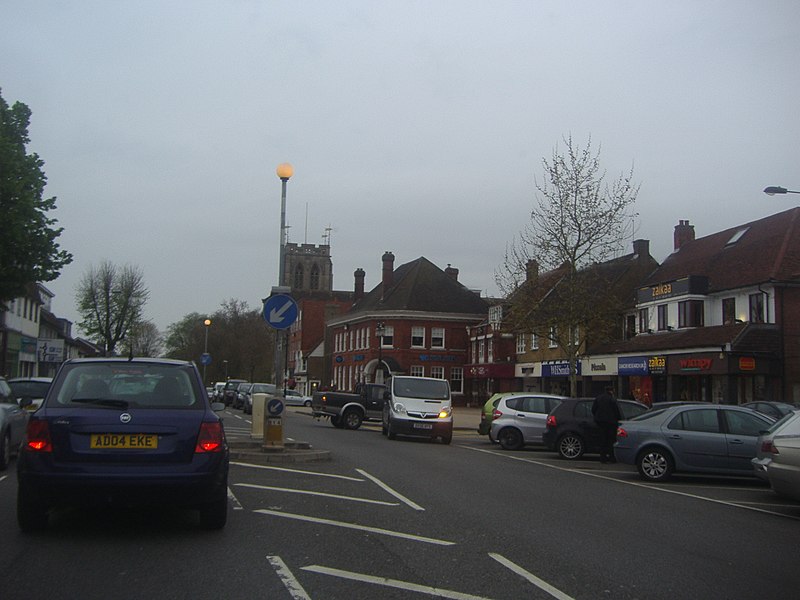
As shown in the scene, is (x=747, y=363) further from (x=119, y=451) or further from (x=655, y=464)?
(x=119, y=451)

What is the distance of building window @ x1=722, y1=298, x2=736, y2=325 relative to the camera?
36969 millimetres

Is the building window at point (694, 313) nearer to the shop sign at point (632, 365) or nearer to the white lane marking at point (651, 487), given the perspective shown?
the shop sign at point (632, 365)

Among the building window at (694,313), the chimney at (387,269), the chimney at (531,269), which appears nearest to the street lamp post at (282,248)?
the chimney at (531,269)

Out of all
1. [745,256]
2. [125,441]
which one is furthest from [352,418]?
[125,441]

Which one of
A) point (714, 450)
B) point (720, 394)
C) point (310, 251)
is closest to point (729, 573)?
point (714, 450)

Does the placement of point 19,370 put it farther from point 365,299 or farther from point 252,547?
point 252,547

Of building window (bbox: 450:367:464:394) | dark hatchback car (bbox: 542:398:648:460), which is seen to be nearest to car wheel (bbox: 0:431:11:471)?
dark hatchback car (bbox: 542:398:648:460)

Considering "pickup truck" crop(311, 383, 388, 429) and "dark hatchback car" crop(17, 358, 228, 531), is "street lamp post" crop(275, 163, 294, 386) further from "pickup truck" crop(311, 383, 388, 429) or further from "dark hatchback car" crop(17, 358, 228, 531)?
"pickup truck" crop(311, 383, 388, 429)

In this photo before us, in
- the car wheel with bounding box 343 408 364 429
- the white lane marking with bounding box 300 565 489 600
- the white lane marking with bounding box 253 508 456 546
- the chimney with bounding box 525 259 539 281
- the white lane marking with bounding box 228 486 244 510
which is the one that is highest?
the chimney with bounding box 525 259 539 281

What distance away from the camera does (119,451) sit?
7.30 meters

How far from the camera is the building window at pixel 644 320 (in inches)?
1690

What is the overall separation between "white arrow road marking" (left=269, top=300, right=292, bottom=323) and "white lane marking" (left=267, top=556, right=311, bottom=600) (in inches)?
320

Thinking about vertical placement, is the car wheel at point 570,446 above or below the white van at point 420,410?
below

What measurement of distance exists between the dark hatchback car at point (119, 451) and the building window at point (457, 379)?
5756cm
